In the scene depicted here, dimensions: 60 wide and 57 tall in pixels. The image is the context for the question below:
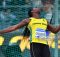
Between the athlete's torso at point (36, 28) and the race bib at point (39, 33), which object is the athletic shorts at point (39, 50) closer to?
the athlete's torso at point (36, 28)

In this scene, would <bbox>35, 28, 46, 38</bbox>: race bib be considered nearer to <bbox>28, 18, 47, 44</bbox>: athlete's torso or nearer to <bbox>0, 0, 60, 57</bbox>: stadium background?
<bbox>28, 18, 47, 44</bbox>: athlete's torso

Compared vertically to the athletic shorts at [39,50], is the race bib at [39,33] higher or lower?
higher

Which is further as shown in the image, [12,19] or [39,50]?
[12,19]

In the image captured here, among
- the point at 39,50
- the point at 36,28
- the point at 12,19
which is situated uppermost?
the point at 36,28

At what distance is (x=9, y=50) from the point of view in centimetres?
825

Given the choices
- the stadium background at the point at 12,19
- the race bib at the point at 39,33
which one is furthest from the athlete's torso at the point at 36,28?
the stadium background at the point at 12,19

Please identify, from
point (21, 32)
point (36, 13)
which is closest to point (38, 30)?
point (36, 13)

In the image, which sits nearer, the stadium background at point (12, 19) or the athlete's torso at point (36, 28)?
the athlete's torso at point (36, 28)

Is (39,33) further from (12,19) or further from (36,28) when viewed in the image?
(12,19)

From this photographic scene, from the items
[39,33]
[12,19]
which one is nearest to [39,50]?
[39,33]

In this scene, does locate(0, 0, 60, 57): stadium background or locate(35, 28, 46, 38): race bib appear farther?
locate(0, 0, 60, 57): stadium background

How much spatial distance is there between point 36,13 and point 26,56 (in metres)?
1.73

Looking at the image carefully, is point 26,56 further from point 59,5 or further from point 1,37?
point 59,5

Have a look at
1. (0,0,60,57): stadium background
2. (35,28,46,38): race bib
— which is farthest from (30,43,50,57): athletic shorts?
(0,0,60,57): stadium background
